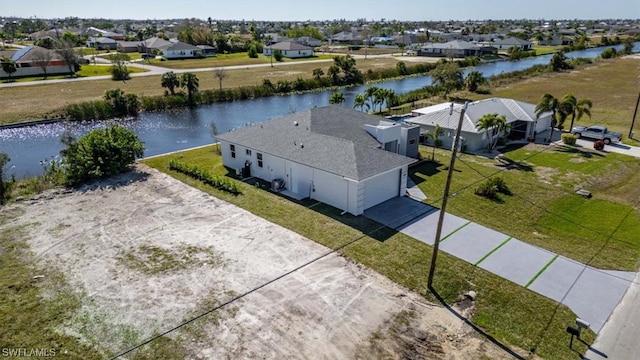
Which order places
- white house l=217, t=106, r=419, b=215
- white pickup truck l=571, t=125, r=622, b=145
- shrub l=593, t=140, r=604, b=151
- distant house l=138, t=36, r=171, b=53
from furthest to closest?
distant house l=138, t=36, r=171, b=53, white pickup truck l=571, t=125, r=622, b=145, shrub l=593, t=140, r=604, b=151, white house l=217, t=106, r=419, b=215

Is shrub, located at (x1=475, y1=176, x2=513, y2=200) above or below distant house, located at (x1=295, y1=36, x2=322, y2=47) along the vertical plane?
below

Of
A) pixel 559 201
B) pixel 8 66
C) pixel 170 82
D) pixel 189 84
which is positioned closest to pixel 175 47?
pixel 8 66

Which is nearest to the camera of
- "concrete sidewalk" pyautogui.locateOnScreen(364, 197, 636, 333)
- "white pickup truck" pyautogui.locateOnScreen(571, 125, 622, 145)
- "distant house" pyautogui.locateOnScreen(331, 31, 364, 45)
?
"concrete sidewalk" pyautogui.locateOnScreen(364, 197, 636, 333)

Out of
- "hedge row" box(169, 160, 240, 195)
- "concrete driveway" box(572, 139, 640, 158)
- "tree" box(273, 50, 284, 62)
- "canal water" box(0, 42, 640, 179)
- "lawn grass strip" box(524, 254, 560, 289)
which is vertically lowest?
"canal water" box(0, 42, 640, 179)

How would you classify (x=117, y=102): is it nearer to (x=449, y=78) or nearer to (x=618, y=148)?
(x=449, y=78)

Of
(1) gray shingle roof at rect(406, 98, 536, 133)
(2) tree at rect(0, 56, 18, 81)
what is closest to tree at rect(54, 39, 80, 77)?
(2) tree at rect(0, 56, 18, 81)

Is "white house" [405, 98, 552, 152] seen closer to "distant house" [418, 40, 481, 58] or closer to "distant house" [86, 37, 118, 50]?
"distant house" [418, 40, 481, 58]

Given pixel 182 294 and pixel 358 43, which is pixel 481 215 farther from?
pixel 358 43

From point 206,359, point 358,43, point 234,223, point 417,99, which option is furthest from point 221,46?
point 206,359
